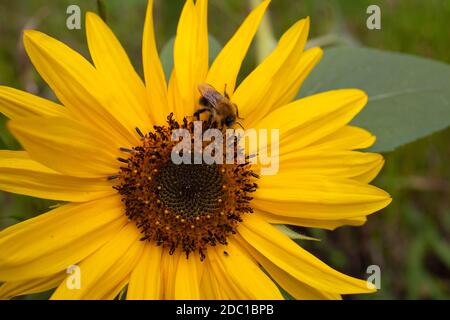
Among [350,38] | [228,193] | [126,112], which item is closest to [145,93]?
[126,112]

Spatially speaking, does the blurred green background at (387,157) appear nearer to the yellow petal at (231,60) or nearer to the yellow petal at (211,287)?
the yellow petal at (211,287)

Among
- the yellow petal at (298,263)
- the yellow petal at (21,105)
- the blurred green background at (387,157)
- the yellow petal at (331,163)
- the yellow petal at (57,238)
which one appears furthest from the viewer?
the blurred green background at (387,157)

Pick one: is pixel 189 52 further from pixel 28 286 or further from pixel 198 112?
pixel 28 286

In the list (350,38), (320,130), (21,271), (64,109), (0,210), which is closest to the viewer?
(21,271)

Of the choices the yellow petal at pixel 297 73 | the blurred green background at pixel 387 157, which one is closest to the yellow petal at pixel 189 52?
the yellow petal at pixel 297 73

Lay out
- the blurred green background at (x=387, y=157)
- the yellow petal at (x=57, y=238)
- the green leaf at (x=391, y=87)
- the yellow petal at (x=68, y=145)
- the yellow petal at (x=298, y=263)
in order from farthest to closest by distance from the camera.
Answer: the blurred green background at (x=387, y=157) → the green leaf at (x=391, y=87) → the yellow petal at (x=298, y=263) → the yellow petal at (x=57, y=238) → the yellow petal at (x=68, y=145)

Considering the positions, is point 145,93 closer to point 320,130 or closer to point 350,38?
point 320,130
